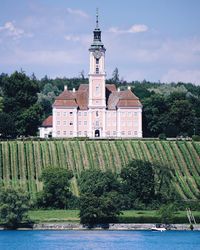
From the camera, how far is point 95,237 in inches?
3969

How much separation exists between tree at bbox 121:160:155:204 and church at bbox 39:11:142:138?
35.1 metres

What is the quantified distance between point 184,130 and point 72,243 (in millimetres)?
67480

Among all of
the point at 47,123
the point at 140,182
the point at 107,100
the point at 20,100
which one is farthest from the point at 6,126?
the point at 140,182

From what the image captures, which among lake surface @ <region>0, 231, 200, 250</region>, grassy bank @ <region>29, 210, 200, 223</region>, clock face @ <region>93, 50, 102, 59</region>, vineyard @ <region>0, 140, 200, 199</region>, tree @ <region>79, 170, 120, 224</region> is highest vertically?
clock face @ <region>93, 50, 102, 59</region>

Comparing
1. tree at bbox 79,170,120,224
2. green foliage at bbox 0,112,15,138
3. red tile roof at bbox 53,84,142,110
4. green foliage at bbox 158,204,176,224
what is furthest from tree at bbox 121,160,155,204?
red tile roof at bbox 53,84,142,110

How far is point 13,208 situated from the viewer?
106688mm

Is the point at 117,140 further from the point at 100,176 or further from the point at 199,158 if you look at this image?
the point at 100,176

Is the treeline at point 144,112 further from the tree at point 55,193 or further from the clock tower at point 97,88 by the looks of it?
the tree at point 55,193

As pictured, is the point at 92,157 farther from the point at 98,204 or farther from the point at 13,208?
the point at 13,208

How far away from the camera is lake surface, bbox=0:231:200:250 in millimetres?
95375

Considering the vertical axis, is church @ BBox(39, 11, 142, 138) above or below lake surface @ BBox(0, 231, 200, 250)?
above

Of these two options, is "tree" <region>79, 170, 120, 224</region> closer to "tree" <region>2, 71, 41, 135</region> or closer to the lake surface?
the lake surface

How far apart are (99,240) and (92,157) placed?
41.9m

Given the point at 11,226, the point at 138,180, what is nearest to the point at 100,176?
the point at 138,180
